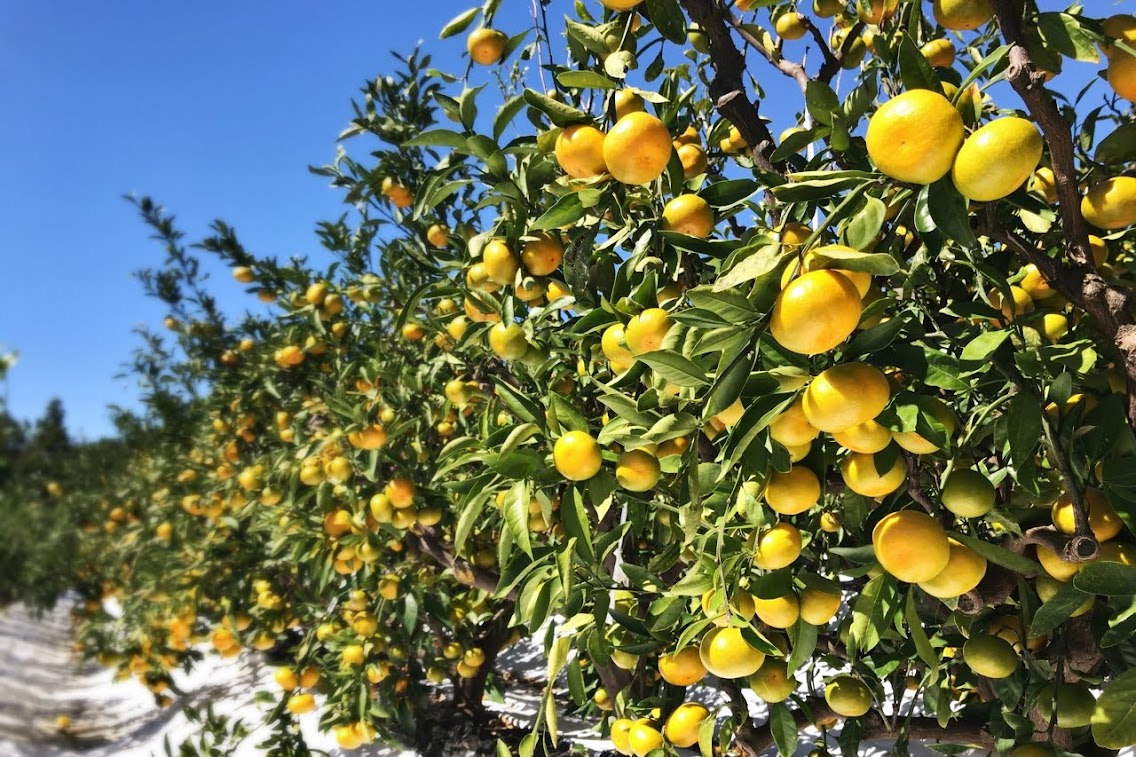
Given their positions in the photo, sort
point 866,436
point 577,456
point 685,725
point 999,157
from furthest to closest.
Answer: point 685,725 < point 577,456 < point 866,436 < point 999,157

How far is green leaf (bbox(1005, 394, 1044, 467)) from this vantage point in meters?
0.53

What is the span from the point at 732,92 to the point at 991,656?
780 mm

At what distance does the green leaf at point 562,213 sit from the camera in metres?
0.71

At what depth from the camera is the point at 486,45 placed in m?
0.92

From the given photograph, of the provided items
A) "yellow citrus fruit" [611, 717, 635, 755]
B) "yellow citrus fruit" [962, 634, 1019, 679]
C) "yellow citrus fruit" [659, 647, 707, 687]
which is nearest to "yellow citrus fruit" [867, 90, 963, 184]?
"yellow citrus fruit" [962, 634, 1019, 679]

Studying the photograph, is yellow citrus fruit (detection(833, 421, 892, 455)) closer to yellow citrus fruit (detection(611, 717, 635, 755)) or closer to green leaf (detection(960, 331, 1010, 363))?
green leaf (detection(960, 331, 1010, 363))

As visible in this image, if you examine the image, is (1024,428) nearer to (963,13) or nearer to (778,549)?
(778,549)

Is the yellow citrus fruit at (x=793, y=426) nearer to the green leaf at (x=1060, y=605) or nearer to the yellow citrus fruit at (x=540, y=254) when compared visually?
the green leaf at (x=1060, y=605)

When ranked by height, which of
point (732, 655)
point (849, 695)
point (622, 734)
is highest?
point (732, 655)

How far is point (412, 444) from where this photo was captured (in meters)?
1.57

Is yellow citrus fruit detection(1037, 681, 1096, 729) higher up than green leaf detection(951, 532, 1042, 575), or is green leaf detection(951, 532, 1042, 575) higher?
green leaf detection(951, 532, 1042, 575)

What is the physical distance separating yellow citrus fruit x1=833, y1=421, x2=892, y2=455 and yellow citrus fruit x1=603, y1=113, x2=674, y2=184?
1.10 ft

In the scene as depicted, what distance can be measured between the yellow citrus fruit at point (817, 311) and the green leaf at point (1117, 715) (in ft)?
1.21

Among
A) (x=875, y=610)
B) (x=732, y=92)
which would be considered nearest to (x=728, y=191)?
(x=732, y=92)
